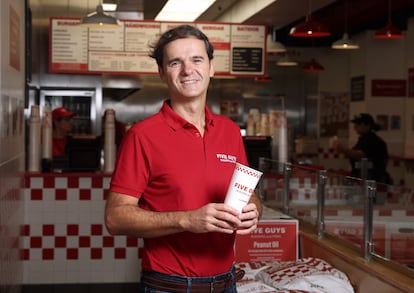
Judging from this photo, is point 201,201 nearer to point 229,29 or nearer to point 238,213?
point 238,213

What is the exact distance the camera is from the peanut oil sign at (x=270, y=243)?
15.2ft

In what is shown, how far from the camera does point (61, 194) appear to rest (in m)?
6.46

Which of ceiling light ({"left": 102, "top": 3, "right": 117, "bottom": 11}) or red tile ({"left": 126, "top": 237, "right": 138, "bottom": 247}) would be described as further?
ceiling light ({"left": 102, "top": 3, "right": 117, "bottom": 11})

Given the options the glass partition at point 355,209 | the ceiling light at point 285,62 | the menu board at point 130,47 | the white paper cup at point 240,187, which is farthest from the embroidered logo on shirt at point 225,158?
the ceiling light at point 285,62

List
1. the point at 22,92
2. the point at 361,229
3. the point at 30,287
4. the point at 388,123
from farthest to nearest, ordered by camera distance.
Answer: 1. the point at 388,123
2. the point at 30,287
3. the point at 22,92
4. the point at 361,229

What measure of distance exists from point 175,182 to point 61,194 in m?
4.19

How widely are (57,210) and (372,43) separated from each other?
8.93 m

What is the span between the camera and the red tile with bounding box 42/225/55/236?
643 centimetres

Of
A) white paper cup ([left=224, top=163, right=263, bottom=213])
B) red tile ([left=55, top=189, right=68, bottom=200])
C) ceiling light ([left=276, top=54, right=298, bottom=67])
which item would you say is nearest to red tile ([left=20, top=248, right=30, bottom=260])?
red tile ([left=55, top=189, right=68, bottom=200])

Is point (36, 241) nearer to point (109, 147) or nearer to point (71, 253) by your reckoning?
point (71, 253)

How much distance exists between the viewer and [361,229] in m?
3.90

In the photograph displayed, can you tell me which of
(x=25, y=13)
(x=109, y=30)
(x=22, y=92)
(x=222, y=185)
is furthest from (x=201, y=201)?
(x=109, y=30)

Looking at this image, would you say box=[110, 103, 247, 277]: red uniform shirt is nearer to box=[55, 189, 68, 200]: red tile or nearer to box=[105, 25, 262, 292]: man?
box=[105, 25, 262, 292]: man

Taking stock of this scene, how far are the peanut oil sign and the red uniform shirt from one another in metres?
2.13
